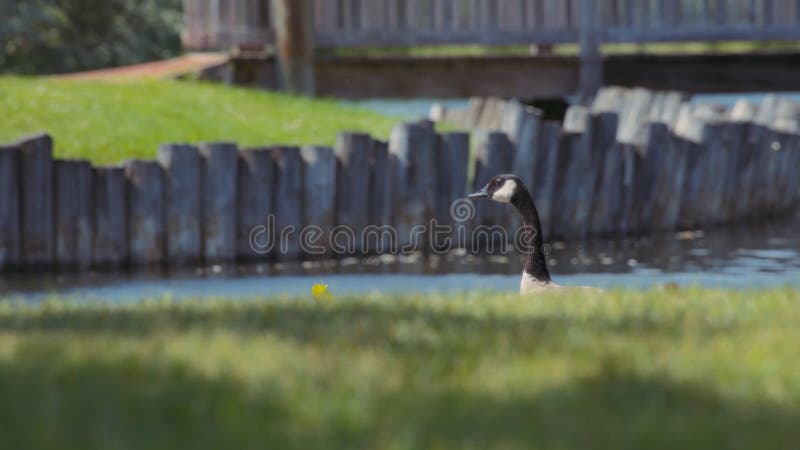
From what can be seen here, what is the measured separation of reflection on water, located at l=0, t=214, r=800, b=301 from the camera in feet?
41.5

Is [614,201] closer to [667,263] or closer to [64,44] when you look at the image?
[667,263]

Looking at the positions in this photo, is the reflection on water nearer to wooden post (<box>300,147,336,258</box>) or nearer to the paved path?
wooden post (<box>300,147,336,258</box>)

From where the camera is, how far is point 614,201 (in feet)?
55.2

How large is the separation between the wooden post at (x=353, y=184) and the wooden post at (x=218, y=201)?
118cm

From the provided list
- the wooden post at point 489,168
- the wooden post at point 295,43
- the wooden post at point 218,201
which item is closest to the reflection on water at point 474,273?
the wooden post at point 218,201

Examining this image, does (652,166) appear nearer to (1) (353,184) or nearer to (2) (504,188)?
(1) (353,184)

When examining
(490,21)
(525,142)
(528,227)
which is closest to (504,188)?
(528,227)

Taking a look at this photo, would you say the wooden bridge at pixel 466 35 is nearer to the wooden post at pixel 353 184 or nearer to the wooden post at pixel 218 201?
the wooden post at pixel 353 184

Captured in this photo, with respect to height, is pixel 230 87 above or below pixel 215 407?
above

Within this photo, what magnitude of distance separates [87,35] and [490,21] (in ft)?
49.2

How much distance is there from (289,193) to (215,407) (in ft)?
32.8

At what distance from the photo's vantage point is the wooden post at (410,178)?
49.7 ft

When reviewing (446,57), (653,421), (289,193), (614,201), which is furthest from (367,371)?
(446,57)

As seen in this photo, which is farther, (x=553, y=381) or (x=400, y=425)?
(x=553, y=381)
